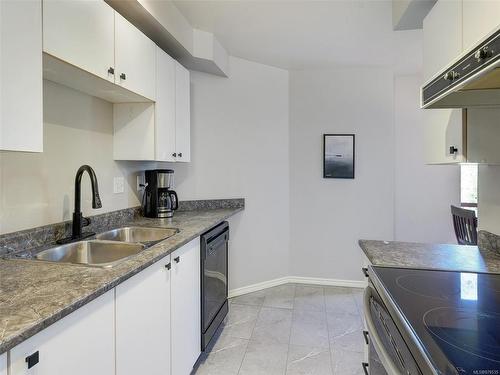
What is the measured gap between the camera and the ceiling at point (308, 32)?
225 centimetres

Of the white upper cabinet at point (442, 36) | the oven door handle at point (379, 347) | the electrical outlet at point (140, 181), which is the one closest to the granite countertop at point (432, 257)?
the oven door handle at point (379, 347)

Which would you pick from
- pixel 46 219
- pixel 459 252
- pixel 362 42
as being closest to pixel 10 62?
pixel 46 219

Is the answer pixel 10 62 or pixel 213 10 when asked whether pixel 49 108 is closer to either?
pixel 10 62

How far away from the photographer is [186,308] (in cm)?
176

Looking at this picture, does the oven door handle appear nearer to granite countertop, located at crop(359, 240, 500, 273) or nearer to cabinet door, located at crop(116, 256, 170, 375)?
granite countertop, located at crop(359, 240, 500, 273)

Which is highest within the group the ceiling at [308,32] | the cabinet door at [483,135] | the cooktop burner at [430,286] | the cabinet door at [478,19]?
the ceiling at [308,32]

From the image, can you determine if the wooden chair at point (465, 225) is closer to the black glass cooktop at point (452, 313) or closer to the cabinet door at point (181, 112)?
the black glass cooktop at point (452, 313)

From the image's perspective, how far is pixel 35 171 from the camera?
1.53 metres

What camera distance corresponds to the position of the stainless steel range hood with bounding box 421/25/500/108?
82 centimetres

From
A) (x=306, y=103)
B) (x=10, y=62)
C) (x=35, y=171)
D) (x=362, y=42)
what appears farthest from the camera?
(x=306, y=103)

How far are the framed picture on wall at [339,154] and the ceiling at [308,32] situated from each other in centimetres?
81

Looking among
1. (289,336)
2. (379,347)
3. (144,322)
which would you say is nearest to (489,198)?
(379,347)

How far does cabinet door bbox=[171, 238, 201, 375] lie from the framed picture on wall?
2.11 meters

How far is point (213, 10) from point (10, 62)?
1.66 metres
